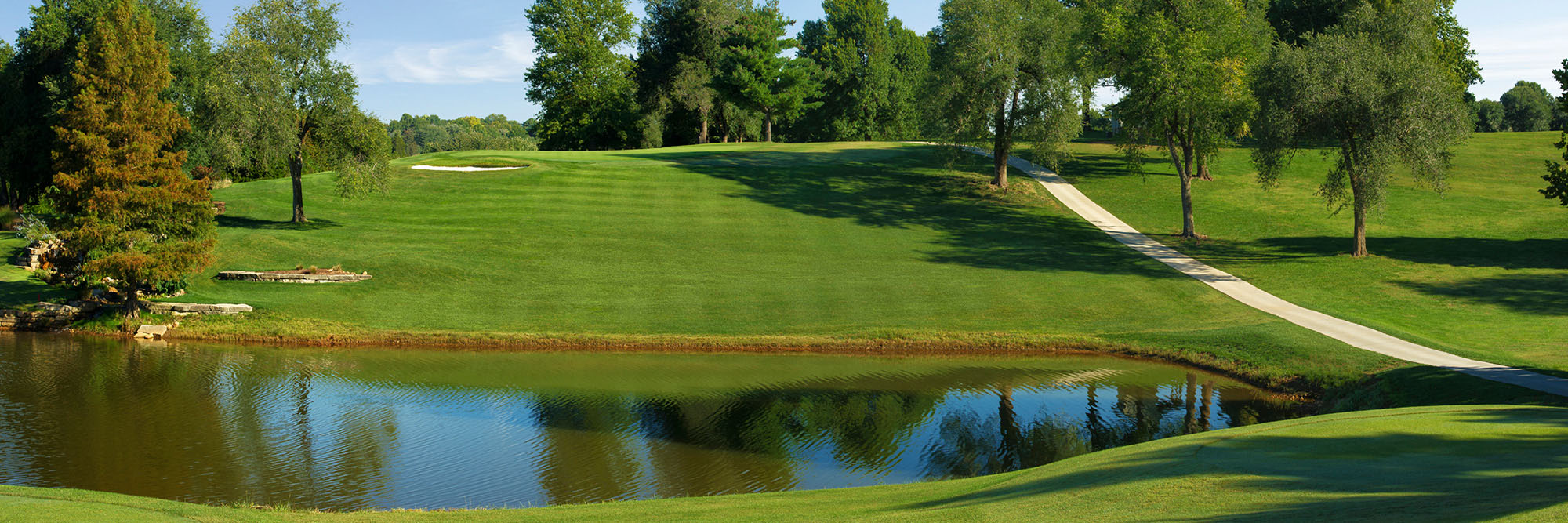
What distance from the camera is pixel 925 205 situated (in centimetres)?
5131

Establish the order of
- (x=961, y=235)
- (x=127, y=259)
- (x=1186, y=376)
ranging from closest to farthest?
(x=1186, y=376) → (x=127, y=259) → (x=961, y=235)

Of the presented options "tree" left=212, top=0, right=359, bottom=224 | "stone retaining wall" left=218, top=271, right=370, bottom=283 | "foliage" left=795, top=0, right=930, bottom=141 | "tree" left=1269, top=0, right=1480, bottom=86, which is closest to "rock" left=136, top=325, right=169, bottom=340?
"stone retaining wall" left=218, top=271, right=370, bottom=283

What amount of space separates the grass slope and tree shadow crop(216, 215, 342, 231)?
3246cm

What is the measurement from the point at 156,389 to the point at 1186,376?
27.7 metres

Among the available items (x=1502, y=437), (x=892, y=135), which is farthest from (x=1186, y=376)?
(x=892, y=135)

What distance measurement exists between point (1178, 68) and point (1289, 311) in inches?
560

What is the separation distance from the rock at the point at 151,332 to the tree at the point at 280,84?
10.7 meters

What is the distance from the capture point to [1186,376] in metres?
25.7

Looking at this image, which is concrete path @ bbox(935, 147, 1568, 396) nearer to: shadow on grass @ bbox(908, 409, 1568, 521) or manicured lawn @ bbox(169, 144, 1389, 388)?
manicured lawn @ bbox(169, 144, 1389, 388)

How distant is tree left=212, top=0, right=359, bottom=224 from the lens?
38.0m

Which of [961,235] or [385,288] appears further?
[961,235]

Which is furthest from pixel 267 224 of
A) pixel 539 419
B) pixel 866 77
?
pixel 866 77

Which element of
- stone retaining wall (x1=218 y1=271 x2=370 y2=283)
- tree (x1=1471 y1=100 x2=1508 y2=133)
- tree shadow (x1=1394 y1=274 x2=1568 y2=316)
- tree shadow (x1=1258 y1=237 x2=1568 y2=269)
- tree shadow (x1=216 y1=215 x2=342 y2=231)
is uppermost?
tree (x1=1471 y1=100 x2=1508 y2=133)

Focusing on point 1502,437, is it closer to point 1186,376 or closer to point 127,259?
point 1186,376
